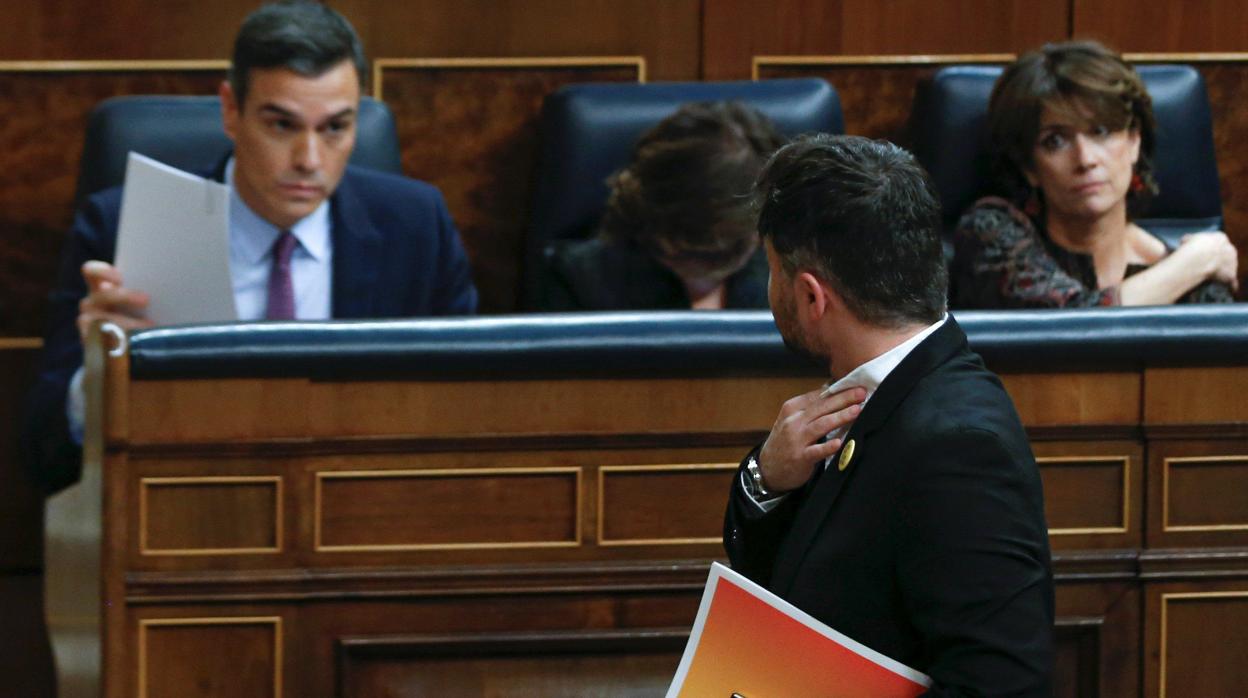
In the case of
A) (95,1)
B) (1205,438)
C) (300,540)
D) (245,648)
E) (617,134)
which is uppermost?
(95,1)

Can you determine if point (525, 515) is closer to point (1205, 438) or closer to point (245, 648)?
point (245, 648)

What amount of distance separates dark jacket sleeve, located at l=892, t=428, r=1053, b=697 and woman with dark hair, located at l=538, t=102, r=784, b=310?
1.24 meters

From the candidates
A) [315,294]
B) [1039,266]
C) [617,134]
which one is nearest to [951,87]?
[1039,266]

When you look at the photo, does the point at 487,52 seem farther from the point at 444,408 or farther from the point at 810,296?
the point at 810,296

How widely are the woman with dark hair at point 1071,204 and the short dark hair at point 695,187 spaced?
38 centimetres

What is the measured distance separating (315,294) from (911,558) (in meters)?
1.39


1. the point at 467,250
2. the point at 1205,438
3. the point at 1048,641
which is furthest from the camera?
the point at 467,250

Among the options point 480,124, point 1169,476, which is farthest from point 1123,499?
point 480,124

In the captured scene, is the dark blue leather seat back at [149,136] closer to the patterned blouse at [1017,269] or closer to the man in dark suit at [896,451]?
the patterned blouse at [1017,269]

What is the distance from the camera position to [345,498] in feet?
5.75

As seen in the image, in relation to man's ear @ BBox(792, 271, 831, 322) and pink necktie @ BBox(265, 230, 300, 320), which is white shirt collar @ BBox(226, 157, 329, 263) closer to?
pink necktie @ BBox(265, 230, 300, 320)

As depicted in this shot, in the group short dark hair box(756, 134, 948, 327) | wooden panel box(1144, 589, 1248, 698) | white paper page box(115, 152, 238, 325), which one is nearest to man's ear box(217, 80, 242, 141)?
Result: white paper page box(115, 152, 238, 325)

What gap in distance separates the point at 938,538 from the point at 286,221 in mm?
1414

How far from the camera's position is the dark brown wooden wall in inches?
112
